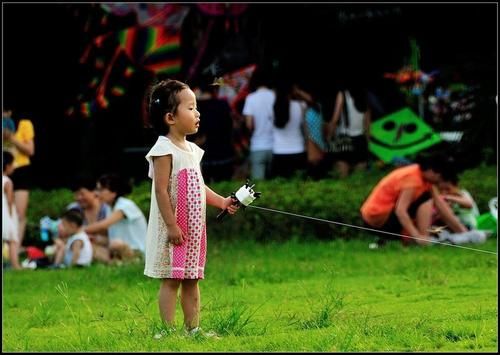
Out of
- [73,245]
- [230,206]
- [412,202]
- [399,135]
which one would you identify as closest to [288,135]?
[399,135]

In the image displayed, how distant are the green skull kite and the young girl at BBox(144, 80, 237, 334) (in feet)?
37.7

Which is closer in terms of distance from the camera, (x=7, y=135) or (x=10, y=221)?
(x=10, y=221)

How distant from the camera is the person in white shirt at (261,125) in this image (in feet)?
57.3

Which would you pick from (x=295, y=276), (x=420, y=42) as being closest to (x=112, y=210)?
(x=295, y=276)

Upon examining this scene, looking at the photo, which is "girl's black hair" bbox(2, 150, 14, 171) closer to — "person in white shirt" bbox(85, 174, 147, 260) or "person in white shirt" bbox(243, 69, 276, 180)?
"person in white shirt" bbox(85, 174, 147, 260)

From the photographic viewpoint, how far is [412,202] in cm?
1447

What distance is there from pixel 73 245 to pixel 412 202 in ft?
11.7

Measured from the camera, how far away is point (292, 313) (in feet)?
29.0

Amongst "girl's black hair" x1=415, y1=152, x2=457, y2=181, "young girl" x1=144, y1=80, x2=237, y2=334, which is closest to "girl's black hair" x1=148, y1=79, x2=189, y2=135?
"young girl" x1=144, y1=80, x2=237, y2=334

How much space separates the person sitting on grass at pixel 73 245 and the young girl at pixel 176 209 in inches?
250

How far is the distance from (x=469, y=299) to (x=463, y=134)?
7329 mm

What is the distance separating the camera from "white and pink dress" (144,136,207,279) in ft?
25.1

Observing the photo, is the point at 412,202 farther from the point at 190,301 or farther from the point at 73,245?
the point at 190,301

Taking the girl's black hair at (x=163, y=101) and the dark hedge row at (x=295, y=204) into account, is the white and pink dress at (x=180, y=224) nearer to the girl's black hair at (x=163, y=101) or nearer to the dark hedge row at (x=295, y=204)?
the girl's black hair at (x=163, y=101)
